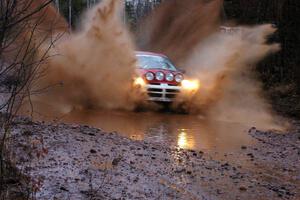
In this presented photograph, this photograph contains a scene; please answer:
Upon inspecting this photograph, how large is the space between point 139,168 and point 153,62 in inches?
326

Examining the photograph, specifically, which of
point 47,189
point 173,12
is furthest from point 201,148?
point 173,12

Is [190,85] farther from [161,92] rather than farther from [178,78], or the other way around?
[161,92]

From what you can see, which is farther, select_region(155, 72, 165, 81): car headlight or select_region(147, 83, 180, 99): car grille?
select_region(155, 72, 165, 81): car headlight

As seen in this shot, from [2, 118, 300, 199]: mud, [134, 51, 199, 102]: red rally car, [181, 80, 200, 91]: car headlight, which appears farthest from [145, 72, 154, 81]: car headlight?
[2, 118, 300, 199]: mud

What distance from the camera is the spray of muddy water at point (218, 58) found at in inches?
570

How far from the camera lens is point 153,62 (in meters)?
15.1

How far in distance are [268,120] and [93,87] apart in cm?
499

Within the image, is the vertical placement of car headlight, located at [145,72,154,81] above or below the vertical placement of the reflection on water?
above

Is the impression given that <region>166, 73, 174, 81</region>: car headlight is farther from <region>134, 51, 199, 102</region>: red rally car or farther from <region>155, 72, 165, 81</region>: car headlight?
<region>155, 72, 165, 81</region>: car headlight

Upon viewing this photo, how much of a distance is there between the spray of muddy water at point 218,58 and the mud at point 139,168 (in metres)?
4.43

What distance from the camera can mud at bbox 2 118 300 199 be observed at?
19.5ft

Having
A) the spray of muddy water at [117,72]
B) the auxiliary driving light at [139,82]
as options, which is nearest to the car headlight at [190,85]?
the spray of muddy water at [117,72]

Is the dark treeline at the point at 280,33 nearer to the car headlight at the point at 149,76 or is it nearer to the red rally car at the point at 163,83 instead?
the red rally car at the point at 163,83

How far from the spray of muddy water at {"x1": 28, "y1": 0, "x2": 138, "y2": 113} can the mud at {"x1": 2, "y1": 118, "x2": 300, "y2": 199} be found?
4.56 m
